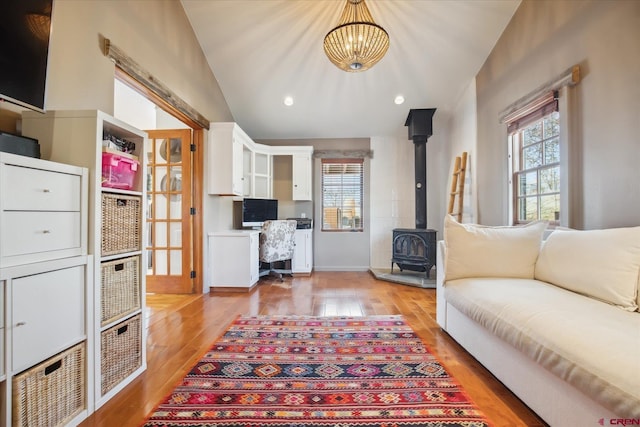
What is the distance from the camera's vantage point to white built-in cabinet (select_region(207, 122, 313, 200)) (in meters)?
3.76

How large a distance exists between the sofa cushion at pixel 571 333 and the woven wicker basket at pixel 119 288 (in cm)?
201

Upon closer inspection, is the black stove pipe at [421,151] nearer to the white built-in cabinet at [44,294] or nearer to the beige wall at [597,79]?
the beige wall at [597,79]

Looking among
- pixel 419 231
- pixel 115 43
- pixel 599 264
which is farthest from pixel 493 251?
pixel 115 43

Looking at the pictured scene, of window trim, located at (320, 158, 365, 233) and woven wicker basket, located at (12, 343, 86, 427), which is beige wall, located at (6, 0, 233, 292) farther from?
window trim, located at (320, 158, 365, 233)

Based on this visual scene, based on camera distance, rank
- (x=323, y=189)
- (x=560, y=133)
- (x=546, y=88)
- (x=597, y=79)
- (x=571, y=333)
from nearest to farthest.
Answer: (x=571, y=333), (x=597, y=79), (x=560, y=133), (x=546, y=88), (x=323, y=189)

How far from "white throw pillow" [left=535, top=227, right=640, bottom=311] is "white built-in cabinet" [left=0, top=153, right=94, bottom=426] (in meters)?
2.58

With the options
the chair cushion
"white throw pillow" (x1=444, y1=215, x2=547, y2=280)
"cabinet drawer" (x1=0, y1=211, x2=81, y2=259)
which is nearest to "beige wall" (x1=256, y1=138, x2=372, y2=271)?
the chair cushion

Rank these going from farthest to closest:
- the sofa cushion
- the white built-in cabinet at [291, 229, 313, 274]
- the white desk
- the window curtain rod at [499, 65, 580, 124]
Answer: the white built-in cabinet at [291, 229, 313, 274] → the white desk → the window curtain rod at [499, 65, 580, 124] → the sofa cushion

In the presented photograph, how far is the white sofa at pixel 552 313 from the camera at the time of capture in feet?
3.32

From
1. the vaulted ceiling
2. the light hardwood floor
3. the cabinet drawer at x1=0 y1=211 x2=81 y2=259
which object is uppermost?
the vaulted ceiling

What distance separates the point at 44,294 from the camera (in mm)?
1175

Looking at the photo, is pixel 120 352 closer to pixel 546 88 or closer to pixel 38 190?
pixel 38 190

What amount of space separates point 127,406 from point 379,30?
3048 millimetres

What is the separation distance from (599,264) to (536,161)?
167 cm
